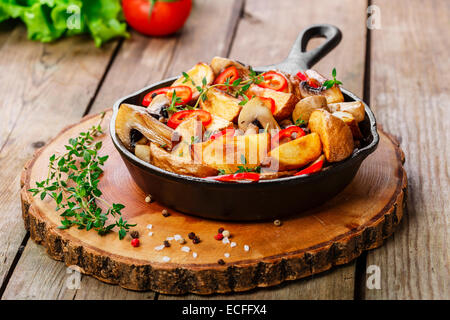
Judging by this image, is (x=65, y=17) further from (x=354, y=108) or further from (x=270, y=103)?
(x=354, y=108)

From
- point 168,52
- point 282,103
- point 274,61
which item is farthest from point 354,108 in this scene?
point 168,52

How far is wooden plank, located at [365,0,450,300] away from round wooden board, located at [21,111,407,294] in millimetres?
133

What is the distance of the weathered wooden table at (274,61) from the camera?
93.8 inches

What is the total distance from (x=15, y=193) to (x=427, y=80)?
2468mm

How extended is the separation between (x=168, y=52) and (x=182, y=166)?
6.58 ft

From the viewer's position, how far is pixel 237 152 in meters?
2.30

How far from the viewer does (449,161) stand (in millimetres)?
3131

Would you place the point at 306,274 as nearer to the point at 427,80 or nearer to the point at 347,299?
the point at 347,299

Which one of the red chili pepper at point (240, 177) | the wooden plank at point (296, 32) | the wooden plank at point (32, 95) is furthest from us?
the wooden plank at point (296, 32)

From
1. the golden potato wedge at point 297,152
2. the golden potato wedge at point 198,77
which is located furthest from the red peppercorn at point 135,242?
the golden potato wedge at point 198,77

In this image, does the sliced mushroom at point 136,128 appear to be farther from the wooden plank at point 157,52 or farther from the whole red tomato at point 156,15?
the whole red tomato at point 156,15

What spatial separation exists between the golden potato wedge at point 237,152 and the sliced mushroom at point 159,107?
387 millimetres

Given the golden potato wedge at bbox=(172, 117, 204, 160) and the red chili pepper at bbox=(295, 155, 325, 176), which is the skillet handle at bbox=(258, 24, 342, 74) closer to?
the golden potato wedge at bbox=(172, 117, 204, 160)

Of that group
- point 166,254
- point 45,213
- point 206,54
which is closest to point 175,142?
point 166,254
